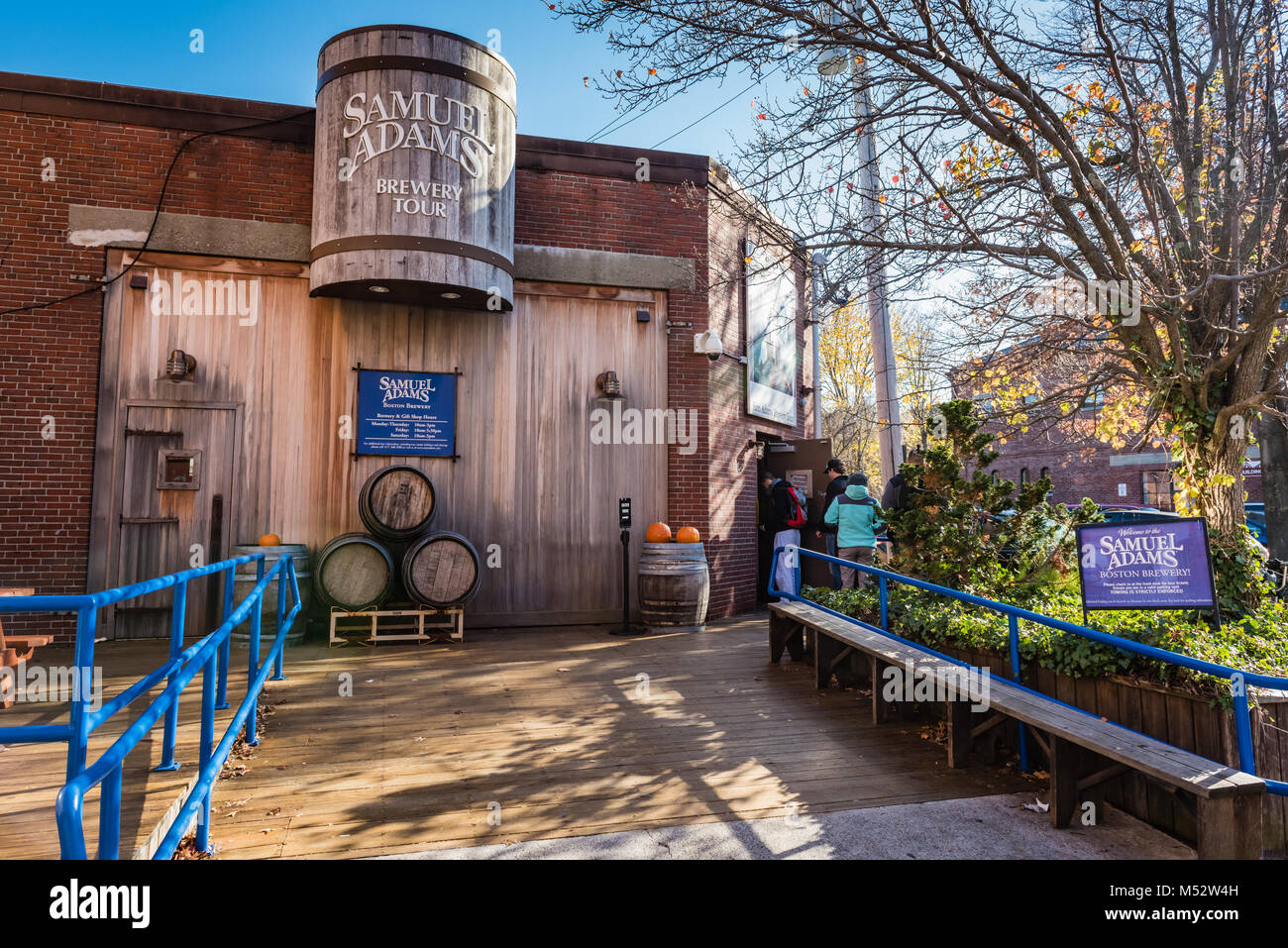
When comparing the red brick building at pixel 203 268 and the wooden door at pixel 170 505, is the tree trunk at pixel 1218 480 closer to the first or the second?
the red brick building at pixel 203 268

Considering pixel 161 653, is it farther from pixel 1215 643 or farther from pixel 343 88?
pixel 1215 643

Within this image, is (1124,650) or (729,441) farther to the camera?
(729,441)

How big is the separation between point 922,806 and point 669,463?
594 centimetres

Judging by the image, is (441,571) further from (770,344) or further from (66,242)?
(770,344)

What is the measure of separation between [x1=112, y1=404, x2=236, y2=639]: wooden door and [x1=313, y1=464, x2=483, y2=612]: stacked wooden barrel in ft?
4.32

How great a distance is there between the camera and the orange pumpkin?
8461 millimetres

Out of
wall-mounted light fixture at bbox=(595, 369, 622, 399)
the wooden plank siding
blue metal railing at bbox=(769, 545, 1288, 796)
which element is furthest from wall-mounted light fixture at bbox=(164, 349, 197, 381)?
blue metal railing at bbox=(769, 545, 1288, 796)

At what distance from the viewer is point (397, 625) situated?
7668 mm

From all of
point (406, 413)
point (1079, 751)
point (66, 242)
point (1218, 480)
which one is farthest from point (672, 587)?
point (66, 242)

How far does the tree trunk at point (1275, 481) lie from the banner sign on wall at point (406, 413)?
1076 centimetres

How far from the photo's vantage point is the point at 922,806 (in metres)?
3.74

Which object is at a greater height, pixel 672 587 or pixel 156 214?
pixel 156 214

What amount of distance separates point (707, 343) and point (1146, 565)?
19.0ft
